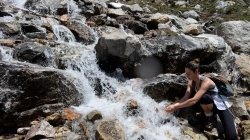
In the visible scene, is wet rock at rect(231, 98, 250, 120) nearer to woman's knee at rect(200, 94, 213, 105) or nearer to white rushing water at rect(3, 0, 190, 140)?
white rushing water at rect(3, 0, 190, 140)

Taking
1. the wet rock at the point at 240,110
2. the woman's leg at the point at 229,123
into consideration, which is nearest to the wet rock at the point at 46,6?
the wet rock at the point at 240,110

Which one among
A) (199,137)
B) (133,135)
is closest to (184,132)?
(199,137)

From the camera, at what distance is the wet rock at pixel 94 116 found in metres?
9.62

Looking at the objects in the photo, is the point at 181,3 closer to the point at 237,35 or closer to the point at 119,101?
the point at 237,35

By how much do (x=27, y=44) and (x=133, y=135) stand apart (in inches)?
179

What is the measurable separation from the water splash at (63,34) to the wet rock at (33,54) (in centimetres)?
282

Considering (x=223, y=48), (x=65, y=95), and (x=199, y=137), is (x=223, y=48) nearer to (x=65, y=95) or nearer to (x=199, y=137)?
(x=199, y=137)

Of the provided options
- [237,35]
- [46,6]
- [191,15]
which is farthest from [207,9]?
[46,6]

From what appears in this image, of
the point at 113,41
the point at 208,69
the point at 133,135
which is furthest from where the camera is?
the point at 208,69

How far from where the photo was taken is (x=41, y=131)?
8945 mm

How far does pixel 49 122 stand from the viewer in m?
9.63

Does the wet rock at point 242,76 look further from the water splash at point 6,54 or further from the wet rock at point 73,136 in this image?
the water splash at point 6,54

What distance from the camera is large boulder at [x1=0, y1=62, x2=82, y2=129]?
9578 millimetres

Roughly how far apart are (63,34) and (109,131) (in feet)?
22.3
